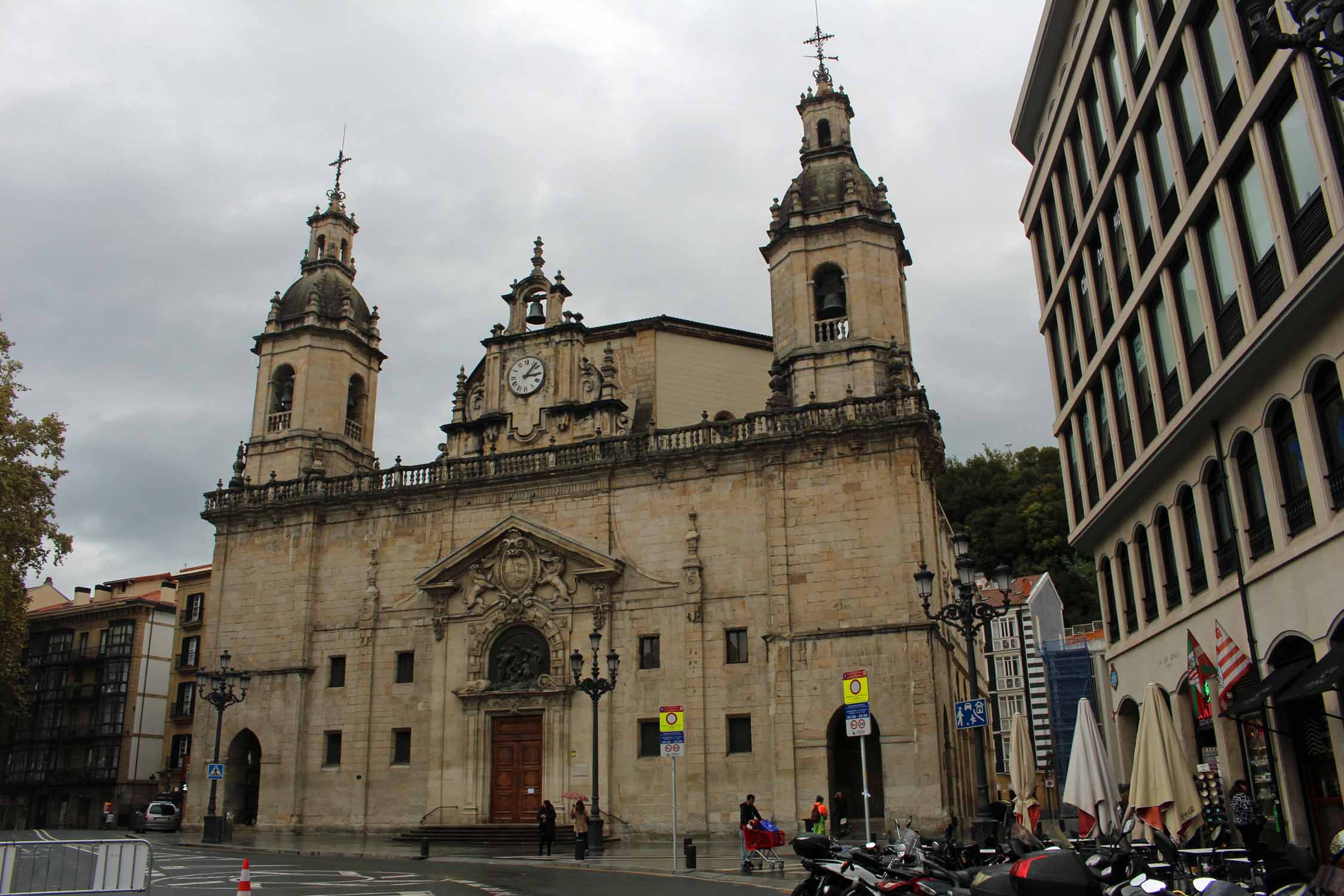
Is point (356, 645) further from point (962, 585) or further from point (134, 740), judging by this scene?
point (134, 740)

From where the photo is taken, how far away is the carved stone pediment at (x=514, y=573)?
3306 centimetres

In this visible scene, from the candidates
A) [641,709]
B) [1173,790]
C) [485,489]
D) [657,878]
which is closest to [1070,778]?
[1173,790]

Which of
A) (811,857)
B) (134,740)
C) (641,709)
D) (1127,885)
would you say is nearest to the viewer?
(1127,885)

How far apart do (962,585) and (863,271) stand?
1651cm

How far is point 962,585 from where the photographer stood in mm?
19188

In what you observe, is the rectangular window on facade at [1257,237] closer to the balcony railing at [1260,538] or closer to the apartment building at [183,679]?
the balcony railing at [1260,538]

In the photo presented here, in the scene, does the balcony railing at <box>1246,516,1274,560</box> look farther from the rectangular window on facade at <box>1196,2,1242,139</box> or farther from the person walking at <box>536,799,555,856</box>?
the person walking at <box>536,799,555,856</box>

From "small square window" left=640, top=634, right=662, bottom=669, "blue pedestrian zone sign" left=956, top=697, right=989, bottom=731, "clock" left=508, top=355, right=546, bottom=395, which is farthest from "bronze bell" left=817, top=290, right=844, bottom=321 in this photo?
"blue pedestrian zone sign" left=956, top=697, right=989, bottom=731

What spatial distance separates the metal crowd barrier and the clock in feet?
85.2

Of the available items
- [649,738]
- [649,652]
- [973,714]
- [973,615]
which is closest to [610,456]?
[649,652]

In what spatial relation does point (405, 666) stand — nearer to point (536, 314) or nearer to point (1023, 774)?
point (536, 314)

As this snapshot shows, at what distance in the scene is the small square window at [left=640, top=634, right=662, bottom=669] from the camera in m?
31.7

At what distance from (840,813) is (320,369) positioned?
25.7 m

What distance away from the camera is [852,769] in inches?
1184
